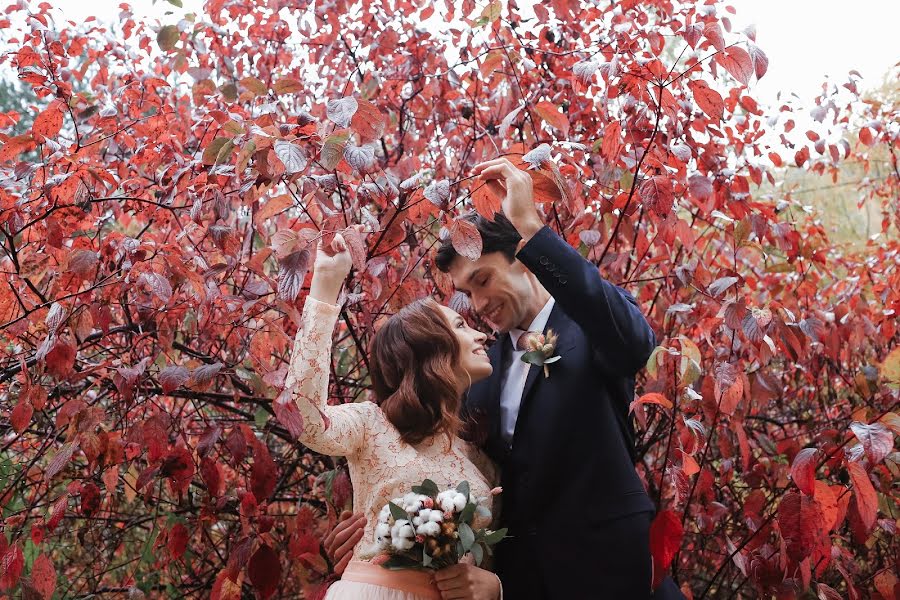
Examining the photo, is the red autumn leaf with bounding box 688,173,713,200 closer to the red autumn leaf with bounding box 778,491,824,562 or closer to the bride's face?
the bride's face

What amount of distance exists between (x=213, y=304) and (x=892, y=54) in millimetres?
Result: 8130

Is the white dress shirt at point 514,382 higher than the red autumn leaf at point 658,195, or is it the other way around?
the red autumn leaf at point 658,195

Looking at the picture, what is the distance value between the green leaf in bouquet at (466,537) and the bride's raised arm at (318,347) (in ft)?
1.36

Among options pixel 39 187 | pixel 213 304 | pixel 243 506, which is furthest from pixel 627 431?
pixel 39 187

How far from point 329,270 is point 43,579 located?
45.7 inches

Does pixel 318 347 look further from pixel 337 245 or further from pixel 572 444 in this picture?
pixel 572 444

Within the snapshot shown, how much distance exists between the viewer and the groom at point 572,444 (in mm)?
1836

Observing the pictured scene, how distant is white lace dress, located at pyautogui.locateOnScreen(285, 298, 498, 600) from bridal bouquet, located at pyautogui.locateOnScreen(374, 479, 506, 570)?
15cm

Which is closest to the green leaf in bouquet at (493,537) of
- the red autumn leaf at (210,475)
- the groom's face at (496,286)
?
the groom's face at (496,286)

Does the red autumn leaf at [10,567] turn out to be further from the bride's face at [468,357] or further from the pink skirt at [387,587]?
the bride's face at [468,357]

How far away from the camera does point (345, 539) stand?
2.06 metres

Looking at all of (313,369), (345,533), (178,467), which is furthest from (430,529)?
(178,467)

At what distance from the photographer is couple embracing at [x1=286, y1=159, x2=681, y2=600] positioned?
1.84 metres

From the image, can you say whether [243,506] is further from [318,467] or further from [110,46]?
[110,46]
